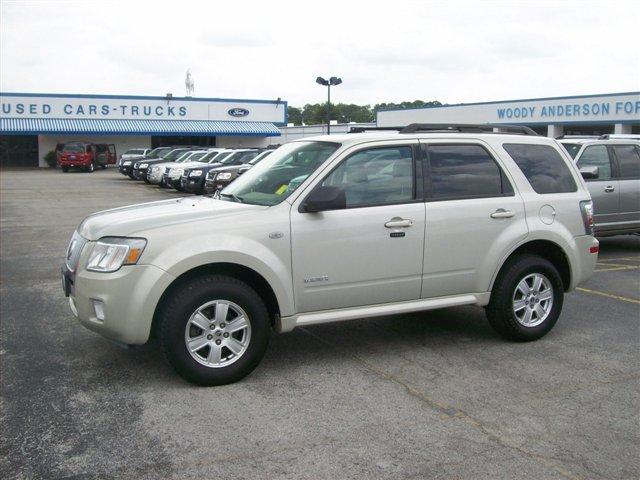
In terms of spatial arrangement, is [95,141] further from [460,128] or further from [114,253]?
[114,253]

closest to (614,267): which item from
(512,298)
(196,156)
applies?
(512,298)

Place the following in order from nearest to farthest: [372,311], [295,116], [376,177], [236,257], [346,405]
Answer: [346,405]
[236,257]
[372,311]
[376,177]
[295,116]

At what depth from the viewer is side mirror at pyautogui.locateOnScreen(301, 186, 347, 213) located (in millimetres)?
5242

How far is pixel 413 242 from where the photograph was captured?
5715 millimetres

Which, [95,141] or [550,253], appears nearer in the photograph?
[550,253]

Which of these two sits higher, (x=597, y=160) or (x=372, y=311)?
(x=597, y=160)

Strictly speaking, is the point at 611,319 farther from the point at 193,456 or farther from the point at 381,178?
the point at 193,456

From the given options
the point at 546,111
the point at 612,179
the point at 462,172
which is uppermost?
the point at 546,111

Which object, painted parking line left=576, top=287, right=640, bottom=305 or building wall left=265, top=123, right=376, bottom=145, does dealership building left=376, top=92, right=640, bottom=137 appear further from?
painted parking line left=576, top=287, right=640, bottom=305

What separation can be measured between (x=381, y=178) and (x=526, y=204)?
56.0 inches

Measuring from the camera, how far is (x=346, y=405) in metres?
4.77

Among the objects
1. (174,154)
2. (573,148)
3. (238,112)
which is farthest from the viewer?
(238,112)

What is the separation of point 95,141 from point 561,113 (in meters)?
36.3

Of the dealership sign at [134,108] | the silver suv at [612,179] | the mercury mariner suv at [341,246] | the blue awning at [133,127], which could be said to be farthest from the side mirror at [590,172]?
the dealership sign at [134,108]
